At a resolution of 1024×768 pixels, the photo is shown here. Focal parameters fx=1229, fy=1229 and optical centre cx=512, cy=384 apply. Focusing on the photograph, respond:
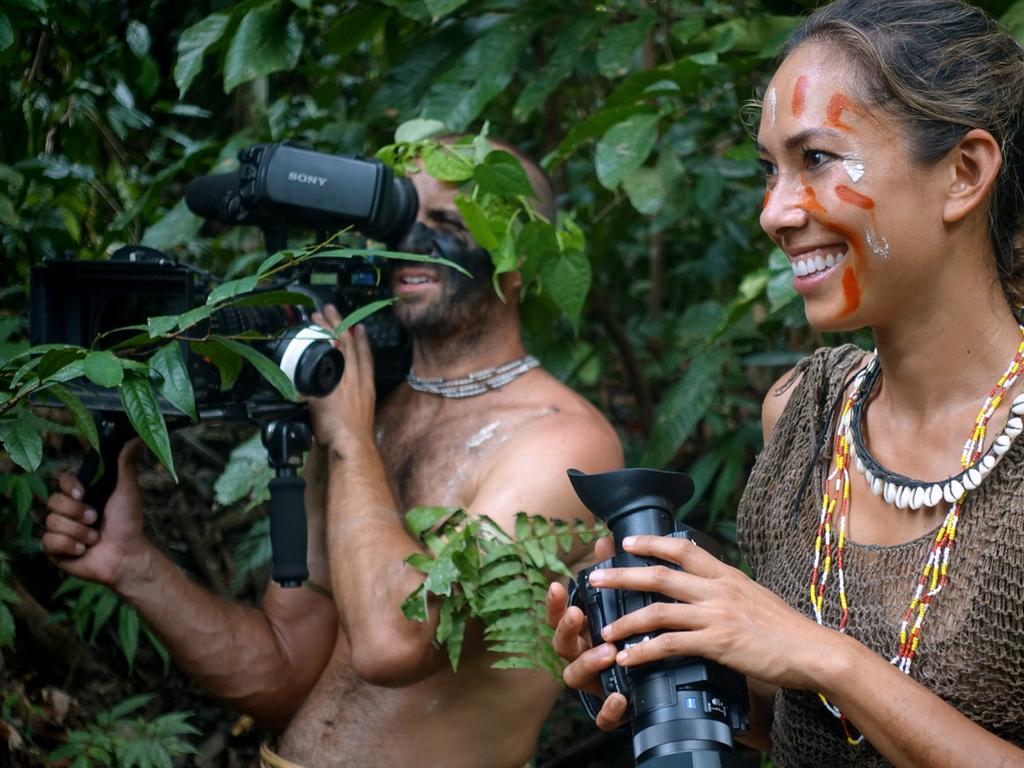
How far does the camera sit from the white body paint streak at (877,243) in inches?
58.4

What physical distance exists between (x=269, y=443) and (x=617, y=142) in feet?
2.80

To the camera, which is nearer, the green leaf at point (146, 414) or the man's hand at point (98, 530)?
the green leaf at point (146, 414)

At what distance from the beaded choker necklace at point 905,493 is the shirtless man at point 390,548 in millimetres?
A: 668

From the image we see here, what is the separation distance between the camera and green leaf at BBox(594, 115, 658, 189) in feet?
7.54

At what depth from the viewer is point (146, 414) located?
1.64m

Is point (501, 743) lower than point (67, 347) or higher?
lower

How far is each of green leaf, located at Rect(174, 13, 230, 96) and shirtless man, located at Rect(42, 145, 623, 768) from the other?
473mm

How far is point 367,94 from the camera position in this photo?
3297 millimetres

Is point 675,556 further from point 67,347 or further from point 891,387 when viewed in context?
point 67,347

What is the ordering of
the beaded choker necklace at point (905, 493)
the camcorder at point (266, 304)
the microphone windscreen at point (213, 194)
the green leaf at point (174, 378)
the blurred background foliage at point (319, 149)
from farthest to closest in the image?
the blurred background foliage at point (319, 149) → the microphone windscreen at point (213, 194) → the camcorder at point (266, 304) → the green leaf at point (174, 378) → the beaded choker necklace at point (905, 493)

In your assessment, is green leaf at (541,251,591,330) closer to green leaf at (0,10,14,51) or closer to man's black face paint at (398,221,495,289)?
man's black face paint at (398,221,495,289)

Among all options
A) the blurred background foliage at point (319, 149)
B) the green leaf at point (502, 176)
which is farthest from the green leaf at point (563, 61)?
the green leaf at point (502, 176)

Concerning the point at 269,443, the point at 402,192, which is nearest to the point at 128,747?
the point at 269,443

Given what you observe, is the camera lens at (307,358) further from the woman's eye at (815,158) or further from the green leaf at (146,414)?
the woman's eye at (815,158)
